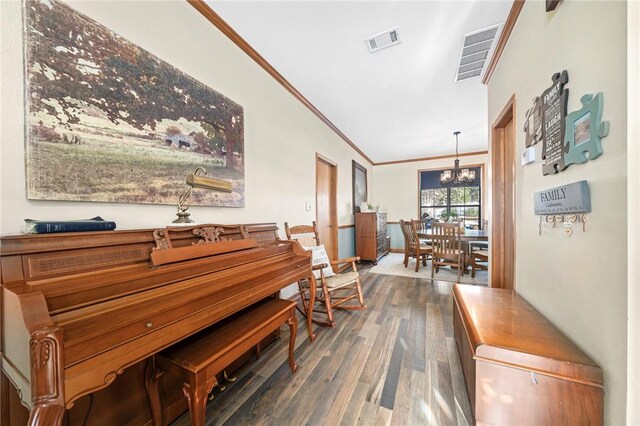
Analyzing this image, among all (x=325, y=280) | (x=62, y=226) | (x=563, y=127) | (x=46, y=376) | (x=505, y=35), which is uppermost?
(x=505, y=35)

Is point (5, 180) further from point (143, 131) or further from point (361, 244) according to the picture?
point (361, 244)

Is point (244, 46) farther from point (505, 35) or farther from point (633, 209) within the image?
point (633, 209)

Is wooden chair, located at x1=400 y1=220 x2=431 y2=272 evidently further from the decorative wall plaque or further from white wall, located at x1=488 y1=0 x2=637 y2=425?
the decorative wall plaque

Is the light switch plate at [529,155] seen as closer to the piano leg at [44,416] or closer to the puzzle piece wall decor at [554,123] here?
the puzzle piece wall decor at [554,123]

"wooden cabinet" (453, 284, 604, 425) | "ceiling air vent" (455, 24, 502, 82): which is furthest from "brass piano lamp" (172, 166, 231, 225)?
"ceiling air vent" (455, 24, 502, 82)

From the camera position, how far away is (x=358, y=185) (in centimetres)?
545

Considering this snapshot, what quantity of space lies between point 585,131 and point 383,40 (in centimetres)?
171

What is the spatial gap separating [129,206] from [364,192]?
516 cm

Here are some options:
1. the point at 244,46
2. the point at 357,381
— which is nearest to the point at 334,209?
the point at 244,46

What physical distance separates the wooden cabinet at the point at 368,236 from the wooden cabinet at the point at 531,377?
358 centimetres

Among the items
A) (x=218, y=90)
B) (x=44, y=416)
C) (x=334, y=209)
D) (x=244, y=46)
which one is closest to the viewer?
(x=44, y=416)

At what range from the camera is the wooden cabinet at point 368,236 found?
4.81 meters

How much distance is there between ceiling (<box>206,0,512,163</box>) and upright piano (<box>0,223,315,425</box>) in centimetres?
187

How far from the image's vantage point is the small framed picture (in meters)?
5.21
